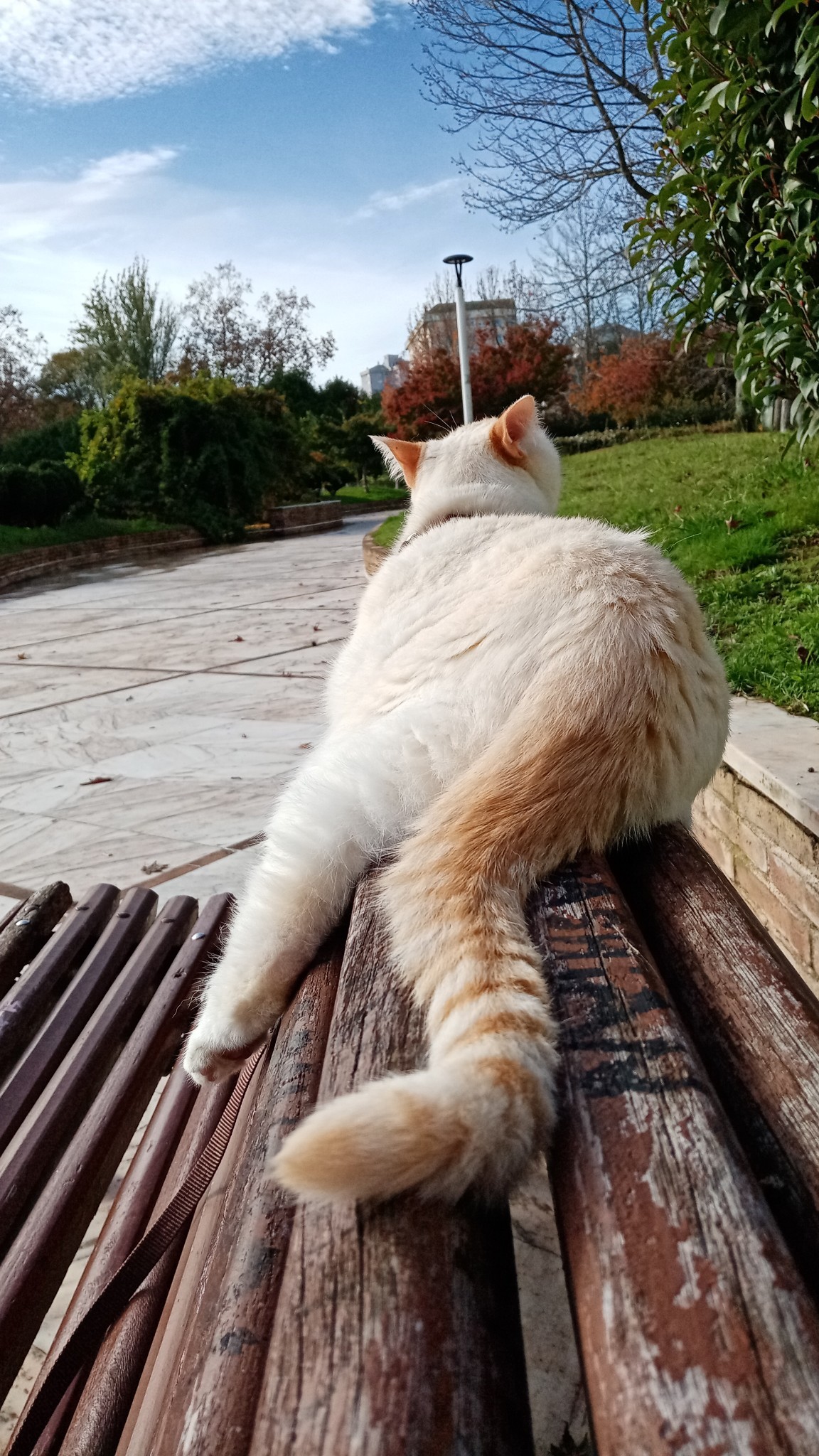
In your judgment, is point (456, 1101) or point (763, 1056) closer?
point (456, 1101)

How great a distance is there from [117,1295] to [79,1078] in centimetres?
56

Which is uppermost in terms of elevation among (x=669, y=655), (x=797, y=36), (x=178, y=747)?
(x=797, y=36)

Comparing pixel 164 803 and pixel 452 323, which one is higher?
pixel 452 323

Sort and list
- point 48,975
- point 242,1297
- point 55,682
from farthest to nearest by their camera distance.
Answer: point 55,682 → point 48,975 → point 242,1297

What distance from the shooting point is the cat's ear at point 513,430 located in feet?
9.38

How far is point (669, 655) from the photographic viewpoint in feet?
4.92

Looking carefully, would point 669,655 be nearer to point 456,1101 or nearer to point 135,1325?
point 456,1101

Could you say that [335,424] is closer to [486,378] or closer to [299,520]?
[486,378]

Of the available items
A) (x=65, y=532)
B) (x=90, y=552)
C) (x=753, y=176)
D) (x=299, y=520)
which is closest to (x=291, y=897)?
(x=753, y=176)

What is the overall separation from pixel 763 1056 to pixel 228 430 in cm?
2083

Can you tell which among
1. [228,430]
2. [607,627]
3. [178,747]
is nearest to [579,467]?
[228,430]

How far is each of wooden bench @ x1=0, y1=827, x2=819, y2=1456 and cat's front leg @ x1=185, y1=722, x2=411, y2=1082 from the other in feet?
0.25

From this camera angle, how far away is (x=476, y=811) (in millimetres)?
1295

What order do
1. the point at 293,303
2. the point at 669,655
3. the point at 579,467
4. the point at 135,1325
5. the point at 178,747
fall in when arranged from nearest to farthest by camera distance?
the point at 135,1325
the point at 669,655
the point at 178,747
the point at 579,467
the point at 293,303
